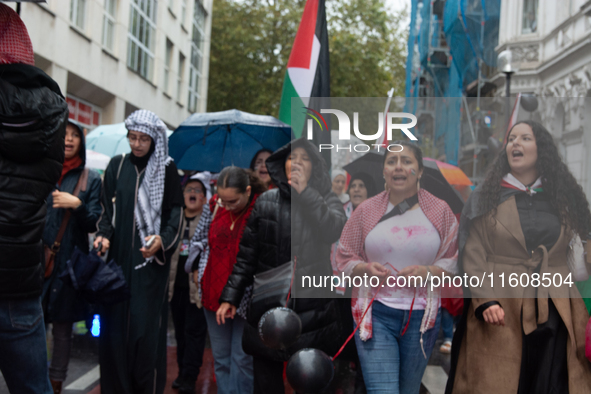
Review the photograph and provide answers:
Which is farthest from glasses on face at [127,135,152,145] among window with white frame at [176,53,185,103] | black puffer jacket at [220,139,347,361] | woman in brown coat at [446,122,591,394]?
window with white frame at [176,53,185,103]

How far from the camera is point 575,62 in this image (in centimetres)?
977

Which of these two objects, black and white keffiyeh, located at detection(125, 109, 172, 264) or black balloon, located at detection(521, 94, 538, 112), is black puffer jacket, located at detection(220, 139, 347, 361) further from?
black balloon, located at detection(521, 94, 538, 112)

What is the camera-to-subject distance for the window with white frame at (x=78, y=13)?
15164mm

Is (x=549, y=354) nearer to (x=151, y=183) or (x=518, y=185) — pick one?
(x=518, y=185)

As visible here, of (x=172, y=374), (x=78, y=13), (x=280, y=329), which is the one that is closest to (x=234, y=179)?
(x=280, y=329)

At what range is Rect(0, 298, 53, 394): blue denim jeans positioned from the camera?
2.46 meters

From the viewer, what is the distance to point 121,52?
1845 centimetres

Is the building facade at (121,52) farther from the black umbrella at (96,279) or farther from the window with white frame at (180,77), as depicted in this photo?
the black umbrella at (96,279)

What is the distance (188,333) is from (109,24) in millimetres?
14851

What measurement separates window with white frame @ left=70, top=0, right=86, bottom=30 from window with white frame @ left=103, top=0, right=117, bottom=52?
138cm

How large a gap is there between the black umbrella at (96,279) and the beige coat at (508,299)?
2.11 metres

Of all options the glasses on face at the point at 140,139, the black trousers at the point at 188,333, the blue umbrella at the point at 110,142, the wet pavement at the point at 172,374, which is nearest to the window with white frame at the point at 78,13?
the blue umbrella at the point at 110,142

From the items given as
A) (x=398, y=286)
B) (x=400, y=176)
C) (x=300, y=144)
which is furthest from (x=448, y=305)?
(x=300, y=144)

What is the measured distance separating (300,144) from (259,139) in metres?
3.52
